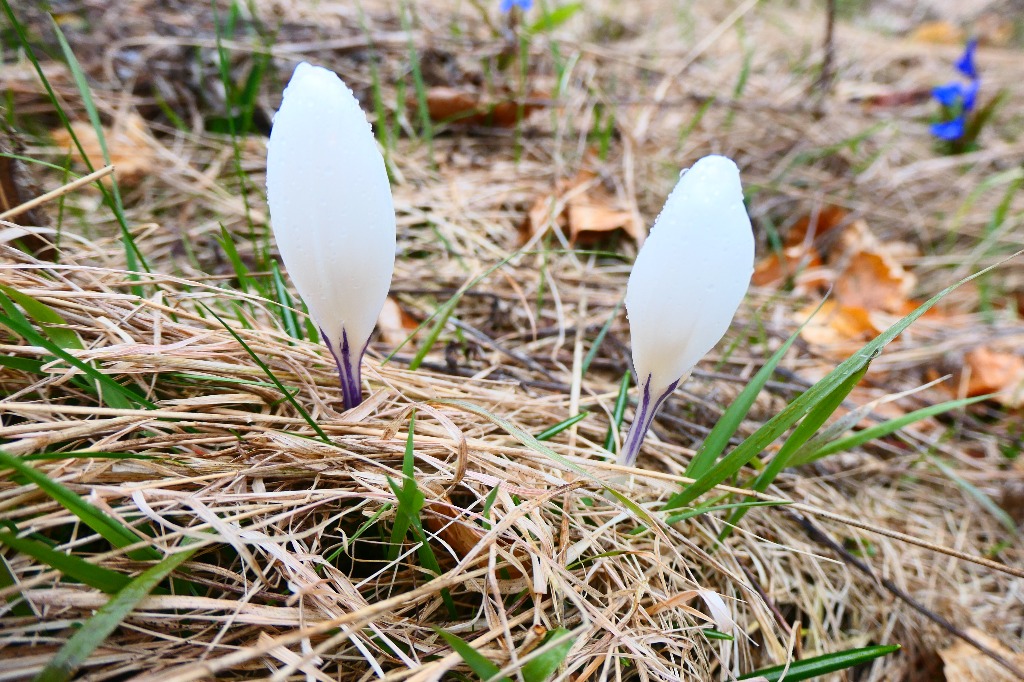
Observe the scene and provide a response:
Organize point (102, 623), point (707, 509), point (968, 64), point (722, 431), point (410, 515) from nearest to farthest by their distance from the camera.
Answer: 1. point (102, 623)
2. point (410, 515)
3. point (707, 509)
4. point (722, 431)
5. point (968, 64)

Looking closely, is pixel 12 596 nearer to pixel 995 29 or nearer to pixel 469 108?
pixel 469 108

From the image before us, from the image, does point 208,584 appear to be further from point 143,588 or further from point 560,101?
point 560,101

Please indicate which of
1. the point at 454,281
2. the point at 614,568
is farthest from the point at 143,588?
the point at 454,281

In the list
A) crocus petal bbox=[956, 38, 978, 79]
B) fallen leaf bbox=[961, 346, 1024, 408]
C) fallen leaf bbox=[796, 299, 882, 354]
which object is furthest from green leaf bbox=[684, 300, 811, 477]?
crocus petal bbox=[956, 38, 978, 79]

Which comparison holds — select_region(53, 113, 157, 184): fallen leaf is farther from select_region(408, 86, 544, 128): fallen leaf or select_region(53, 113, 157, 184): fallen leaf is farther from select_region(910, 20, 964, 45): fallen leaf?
select_region(910, 20, 964, 45): fallen leaf

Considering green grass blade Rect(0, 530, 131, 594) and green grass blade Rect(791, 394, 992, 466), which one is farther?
green grass blade Rect(791, 394, 992, 466)

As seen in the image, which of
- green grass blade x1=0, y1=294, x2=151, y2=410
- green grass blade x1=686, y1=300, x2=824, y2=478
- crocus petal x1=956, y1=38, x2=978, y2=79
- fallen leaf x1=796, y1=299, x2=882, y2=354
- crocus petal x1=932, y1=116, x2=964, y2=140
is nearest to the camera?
green grass blade x1=0, y1=294, x2=151, y2=410

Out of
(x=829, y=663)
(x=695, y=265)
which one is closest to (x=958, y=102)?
(x=695, y=265)
